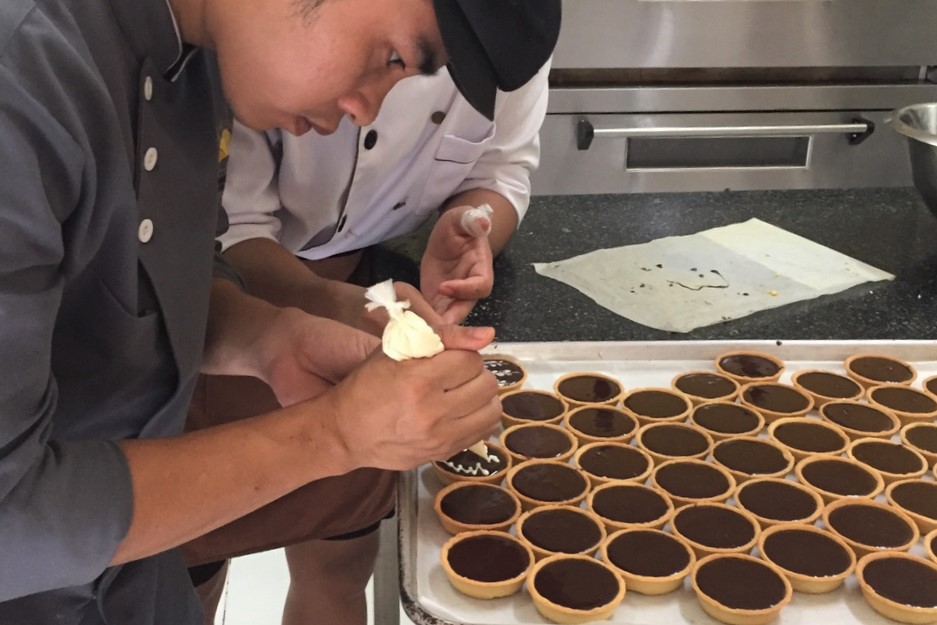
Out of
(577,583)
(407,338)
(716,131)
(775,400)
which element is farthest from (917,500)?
(716,131)

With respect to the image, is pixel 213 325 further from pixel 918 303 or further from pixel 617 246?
pixel 918 303

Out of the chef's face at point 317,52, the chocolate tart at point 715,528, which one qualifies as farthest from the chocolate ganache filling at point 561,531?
the chef's face at point 317,52

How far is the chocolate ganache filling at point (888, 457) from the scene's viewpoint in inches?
47.8

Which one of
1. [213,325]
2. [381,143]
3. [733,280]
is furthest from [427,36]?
[733,280]

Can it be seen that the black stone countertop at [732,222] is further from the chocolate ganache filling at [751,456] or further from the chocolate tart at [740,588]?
the chocolate tart at [740,588]

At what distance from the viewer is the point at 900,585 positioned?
3.25 ft

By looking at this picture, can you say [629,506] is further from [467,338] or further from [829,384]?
[829,384]

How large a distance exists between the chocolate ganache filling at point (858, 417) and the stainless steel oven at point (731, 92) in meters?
1.28

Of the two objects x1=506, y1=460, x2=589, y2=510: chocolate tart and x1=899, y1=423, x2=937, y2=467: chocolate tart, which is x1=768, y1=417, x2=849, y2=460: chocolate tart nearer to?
x1=899, y1=423, x2=937, y2=467: chocolate tart

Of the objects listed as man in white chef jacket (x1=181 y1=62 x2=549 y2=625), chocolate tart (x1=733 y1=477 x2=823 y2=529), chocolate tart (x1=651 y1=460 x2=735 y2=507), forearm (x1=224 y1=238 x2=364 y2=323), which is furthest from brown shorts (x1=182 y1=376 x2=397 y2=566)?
chocolate tart (x1=733 y1=477 x2=823 y2=529)

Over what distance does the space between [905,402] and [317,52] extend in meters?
1.01

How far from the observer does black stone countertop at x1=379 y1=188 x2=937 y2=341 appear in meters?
1.47

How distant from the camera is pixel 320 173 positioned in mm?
1540

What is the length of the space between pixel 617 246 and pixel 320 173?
564mm
